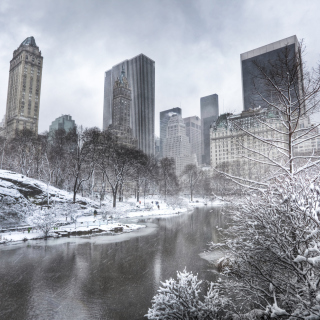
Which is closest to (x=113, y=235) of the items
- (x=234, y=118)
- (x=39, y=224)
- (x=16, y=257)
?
(x=39, y=224)

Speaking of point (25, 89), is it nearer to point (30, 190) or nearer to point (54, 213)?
point (30, 190)

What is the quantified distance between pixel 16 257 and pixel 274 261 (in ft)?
50.9

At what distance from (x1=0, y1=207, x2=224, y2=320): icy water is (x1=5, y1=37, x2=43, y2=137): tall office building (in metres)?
157

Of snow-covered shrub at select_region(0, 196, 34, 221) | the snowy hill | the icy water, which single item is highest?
the snowy hill

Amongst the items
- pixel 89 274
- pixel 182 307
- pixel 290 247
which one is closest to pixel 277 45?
pixel 89 274

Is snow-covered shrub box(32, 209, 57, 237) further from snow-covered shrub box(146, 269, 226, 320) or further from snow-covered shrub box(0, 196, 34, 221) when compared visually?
snow-covered shrub box(146, 269, 226, 320)

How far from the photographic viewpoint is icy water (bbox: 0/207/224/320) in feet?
28.1

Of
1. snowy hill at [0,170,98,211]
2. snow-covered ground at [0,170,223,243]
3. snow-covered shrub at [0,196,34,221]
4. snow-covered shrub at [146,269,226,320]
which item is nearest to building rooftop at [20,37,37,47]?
snowy hill at [0,170,98,211]

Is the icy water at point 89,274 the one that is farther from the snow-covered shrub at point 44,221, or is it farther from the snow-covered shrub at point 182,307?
the snow-covered shrub at point 182,307

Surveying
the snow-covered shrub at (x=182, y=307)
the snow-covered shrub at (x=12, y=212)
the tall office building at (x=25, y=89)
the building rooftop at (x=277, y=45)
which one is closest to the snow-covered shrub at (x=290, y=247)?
the snow-covered shrub at (x=182, y=307)

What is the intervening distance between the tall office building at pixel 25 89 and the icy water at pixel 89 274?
156550 mm

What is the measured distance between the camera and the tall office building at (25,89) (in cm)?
15688

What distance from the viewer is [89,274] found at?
39.9 feet

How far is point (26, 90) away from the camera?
530 feet
